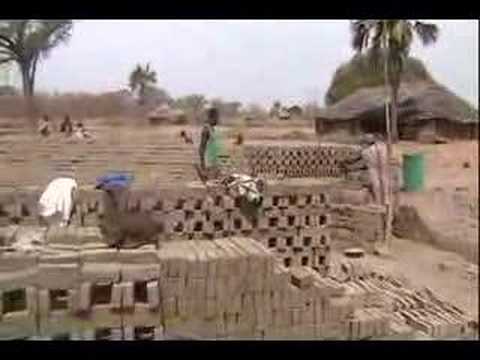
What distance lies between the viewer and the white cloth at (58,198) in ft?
12.4

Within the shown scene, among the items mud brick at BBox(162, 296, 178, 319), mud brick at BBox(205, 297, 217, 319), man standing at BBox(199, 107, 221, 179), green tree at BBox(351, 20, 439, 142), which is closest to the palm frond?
green tree at BBox(351, 20, 439, 142)

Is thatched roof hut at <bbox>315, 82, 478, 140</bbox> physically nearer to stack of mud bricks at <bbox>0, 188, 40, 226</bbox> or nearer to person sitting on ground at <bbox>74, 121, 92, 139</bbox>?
person sitting on ground at <bbox>74, 121, 92, 139</bbox>

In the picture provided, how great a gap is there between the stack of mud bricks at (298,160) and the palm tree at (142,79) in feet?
1.97

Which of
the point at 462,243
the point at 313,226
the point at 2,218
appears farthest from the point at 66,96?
the point at 462,243

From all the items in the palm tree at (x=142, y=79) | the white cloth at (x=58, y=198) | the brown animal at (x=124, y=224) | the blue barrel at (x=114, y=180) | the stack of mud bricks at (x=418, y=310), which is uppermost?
the palm tree at (x=142, y=79)

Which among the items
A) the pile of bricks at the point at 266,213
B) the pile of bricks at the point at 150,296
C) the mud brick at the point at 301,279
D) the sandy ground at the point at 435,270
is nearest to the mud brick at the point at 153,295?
the pile of bricks at the point at 150,296

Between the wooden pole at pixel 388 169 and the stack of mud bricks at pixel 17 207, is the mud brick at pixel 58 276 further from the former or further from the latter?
the wooden pole at pixel 388 169

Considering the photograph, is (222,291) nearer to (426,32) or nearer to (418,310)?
(418,310)

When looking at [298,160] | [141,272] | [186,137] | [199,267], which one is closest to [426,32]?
[298,160]

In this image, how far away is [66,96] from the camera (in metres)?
3.76

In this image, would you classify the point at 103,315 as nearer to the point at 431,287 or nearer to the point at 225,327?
the point at 225,327

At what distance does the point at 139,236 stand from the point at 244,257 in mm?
553

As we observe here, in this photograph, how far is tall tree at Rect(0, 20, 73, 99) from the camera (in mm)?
3581
